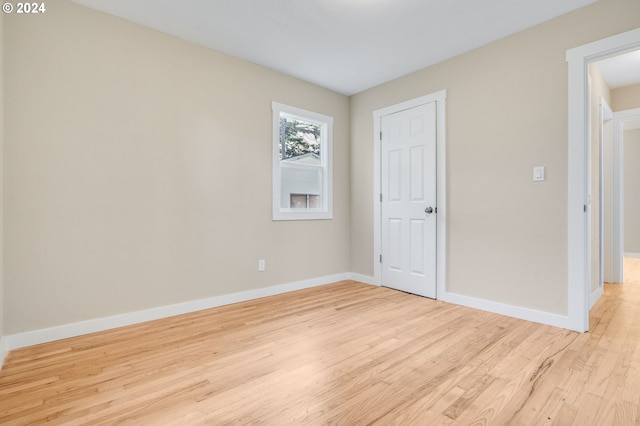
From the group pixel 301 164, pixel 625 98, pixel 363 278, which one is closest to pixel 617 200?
pixel 625 98

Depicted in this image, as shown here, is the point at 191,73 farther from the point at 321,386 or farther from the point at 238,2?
the point at 321,386

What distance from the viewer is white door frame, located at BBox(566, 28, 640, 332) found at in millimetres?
2473

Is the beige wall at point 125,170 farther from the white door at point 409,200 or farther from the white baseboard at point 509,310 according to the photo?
the white baseboard at point 509,310

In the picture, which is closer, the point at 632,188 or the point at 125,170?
the point at 125,170

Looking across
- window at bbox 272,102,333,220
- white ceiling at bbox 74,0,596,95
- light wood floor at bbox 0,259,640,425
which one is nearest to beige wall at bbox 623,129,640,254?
light wood floor at bbox 0,259,640,425

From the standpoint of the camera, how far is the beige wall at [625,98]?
3850 millimetres

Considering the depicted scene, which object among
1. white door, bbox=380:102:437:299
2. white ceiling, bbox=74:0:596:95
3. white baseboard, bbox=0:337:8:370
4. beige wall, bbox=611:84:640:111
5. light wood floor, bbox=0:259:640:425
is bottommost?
light wood floor, bbox=0:259:640:425

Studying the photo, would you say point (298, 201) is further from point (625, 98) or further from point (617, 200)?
point (625, 98)

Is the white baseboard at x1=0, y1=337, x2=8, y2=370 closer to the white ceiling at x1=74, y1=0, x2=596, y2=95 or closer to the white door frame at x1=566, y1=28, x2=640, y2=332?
the white ceiling at x1=74, y1=0, x2=596, y2=95

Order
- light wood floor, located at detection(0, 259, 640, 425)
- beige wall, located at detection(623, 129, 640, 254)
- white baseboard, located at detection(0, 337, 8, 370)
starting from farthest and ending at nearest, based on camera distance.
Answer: beige wall, located at detection(623, 129, 640, 254)
white baseboard, located at detection(0, 337, 8, 370)
light wood floor, located at detection(0, 259, 640, 425)

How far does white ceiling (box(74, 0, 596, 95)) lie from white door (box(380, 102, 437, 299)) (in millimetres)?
711

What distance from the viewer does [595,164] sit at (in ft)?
11.3

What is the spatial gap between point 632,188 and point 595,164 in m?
3.71

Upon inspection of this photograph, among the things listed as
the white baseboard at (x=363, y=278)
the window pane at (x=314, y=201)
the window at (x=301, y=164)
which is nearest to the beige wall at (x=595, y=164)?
the white baseboard at (x=363, y=278)
